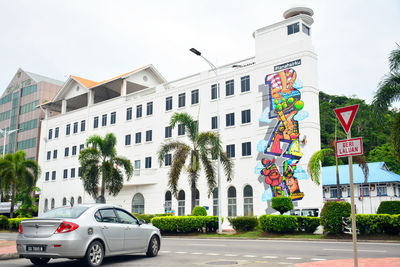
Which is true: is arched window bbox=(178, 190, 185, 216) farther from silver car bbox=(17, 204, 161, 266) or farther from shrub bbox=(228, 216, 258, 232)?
silver car bbox=(17, 204, 161, 266)

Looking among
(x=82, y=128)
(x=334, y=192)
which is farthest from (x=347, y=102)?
(x=82, y=128)

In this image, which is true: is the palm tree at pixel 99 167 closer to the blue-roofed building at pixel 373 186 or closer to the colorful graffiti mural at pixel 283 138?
the colorful graffiti mural at pixel 283 138

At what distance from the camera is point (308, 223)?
22453 millimetres

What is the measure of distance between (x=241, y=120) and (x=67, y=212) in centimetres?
2807

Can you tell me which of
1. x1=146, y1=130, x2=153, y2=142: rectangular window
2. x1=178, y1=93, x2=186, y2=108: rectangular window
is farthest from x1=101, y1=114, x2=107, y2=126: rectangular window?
x1=178, y1=93, x2=186, y2=108: rectangular window

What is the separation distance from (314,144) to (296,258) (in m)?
21.9

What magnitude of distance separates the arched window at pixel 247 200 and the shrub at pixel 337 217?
50.0ft

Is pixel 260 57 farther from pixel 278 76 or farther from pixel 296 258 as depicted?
pixel 296 258

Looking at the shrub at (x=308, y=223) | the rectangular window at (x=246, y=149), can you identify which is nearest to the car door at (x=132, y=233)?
the shrub at (x=308, y=223)

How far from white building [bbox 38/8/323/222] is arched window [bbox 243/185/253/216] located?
9cm

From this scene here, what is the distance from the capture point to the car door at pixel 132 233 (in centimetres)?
1064

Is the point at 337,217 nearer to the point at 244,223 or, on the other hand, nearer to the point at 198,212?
the point at 244,223

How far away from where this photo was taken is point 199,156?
28453 mm

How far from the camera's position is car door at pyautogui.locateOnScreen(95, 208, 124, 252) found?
991cm
